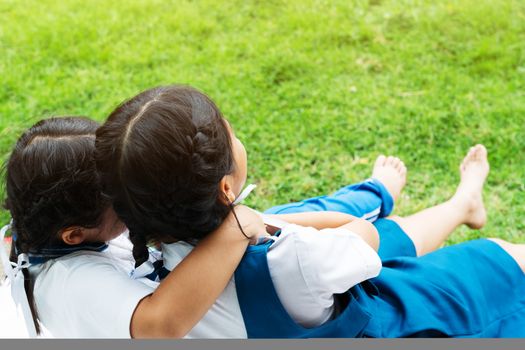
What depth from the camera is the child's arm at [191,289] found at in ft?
4.65

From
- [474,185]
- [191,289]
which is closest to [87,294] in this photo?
[191,289]

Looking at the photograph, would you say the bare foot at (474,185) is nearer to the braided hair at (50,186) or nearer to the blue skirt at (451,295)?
the blue skirt at (451,295)

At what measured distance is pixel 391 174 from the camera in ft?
9.04

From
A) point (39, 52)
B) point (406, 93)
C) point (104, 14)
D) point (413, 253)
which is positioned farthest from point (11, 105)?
point (413, 253)

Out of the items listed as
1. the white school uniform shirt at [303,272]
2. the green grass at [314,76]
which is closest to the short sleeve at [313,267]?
the white school uniform shirt at [303,272]

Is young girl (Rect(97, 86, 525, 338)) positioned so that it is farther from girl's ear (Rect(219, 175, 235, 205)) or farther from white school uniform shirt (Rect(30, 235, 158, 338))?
white school uniform shirt (Rect(30, 235, 158, 338))

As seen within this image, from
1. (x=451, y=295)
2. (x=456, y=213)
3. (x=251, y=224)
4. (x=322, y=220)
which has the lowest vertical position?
(x=456, y=213)

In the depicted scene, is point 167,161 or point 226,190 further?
point 226,190

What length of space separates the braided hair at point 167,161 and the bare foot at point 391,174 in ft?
4.48

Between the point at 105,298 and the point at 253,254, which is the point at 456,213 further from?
the point at 105,298

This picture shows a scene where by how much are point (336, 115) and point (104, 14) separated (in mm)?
1933

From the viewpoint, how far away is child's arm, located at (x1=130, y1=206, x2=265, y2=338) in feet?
4.65

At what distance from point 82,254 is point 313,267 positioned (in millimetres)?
A: 610

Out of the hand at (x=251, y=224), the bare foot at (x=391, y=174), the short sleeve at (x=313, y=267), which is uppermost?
the hand at (x=251, y=224)
